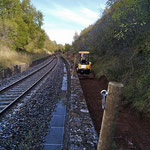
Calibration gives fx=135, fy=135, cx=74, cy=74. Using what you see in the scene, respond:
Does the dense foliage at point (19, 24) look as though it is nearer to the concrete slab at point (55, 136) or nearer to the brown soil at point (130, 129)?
the concrete slab at point (55, 136)

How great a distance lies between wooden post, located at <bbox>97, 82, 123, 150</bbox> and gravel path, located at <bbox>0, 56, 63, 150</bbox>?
2.45 m

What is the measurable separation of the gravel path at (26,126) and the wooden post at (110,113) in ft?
8.03

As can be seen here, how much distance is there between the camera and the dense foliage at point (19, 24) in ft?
75.8

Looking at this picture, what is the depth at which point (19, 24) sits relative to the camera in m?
31.1

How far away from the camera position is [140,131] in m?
4.21

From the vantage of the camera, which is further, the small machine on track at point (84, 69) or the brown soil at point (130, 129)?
the small machine on track at point (84, 69)

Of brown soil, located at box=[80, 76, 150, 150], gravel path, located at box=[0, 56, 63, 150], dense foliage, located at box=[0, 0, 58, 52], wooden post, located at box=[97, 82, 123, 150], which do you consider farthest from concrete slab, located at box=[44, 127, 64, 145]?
dense foliage, located at box=[0, 0, 58, 52]

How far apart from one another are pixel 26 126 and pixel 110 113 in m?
3.74

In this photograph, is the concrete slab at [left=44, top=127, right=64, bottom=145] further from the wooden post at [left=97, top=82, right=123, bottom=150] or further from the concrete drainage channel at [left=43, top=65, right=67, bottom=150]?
the wooden post at [left=97, top=82, right=123, bottom=150]

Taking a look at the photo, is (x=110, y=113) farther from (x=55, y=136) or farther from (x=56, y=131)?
(x=56, y=131)

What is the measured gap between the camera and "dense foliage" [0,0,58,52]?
23.1 metres

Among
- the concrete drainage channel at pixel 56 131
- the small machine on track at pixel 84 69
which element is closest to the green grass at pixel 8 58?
the small machine on track at pixel 84 69

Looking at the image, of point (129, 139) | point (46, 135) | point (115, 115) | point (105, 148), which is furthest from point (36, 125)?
point (115, 115)

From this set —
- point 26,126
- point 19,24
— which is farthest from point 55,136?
point 19,24
